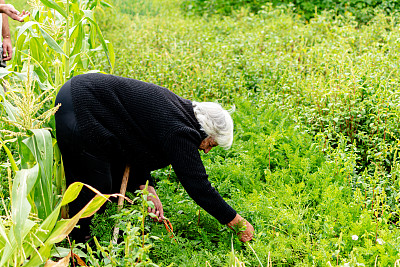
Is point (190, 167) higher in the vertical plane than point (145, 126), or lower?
lower

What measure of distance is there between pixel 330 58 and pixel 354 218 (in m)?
2.71

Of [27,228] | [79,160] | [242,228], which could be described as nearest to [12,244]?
Result: [27,228]

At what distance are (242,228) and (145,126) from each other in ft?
2.91

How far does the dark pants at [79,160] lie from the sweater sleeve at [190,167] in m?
0.48

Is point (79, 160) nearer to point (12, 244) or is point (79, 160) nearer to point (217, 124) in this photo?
point (12, 244)

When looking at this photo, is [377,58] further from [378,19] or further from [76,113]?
[76,113]

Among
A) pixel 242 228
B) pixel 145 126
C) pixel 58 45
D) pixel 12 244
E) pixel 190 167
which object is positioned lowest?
pixel 242 228

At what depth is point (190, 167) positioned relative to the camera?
2.54 m

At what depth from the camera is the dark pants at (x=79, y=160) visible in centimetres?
264

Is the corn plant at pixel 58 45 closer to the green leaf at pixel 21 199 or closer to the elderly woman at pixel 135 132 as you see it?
the elderly woman at pixel 135 132

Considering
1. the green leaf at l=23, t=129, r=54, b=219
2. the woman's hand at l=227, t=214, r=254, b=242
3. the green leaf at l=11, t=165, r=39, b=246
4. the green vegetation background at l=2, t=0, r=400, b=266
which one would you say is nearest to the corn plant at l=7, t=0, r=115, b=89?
the green leaf at l=23, t=129, r=54, b=219

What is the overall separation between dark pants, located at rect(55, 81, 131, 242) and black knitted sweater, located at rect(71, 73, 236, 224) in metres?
0.05

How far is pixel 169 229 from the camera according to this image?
2.80 m

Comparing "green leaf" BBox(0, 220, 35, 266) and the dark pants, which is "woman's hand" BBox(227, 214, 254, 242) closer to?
the dark pants
